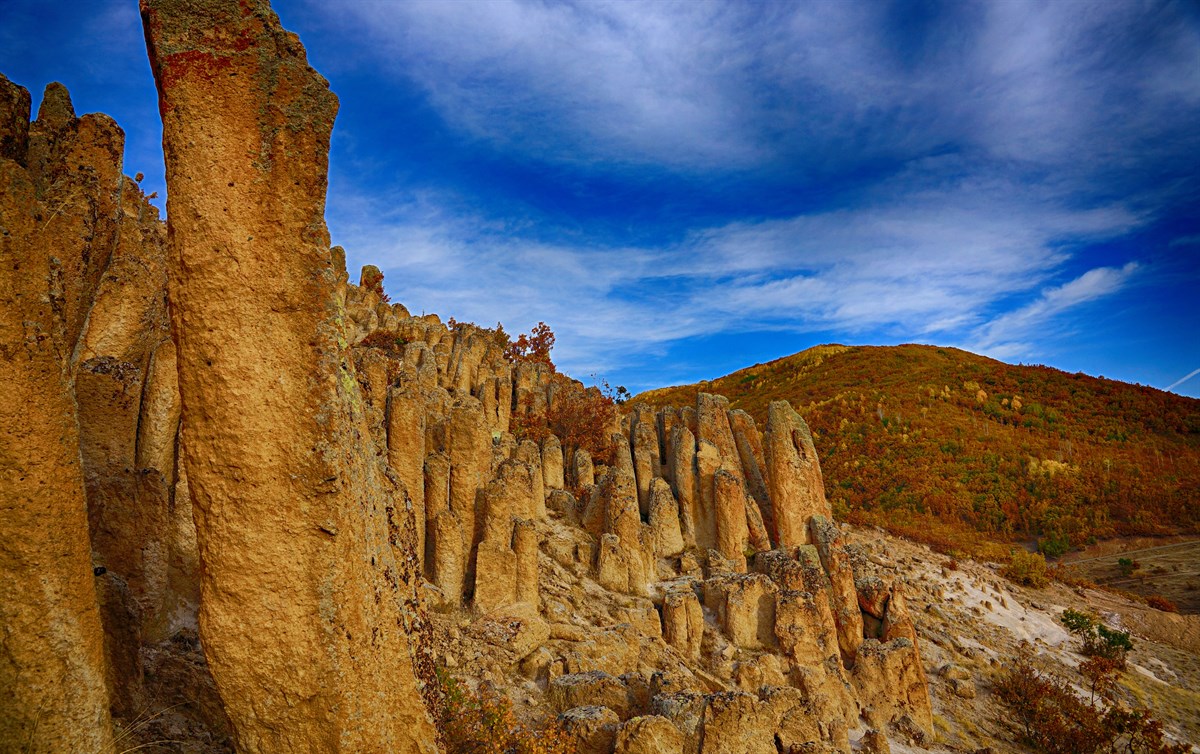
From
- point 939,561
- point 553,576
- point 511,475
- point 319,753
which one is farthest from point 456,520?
point 939,561

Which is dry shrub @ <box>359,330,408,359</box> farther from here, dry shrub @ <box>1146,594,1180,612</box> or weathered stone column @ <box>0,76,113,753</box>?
dry shrub @ <box>1146,594,1180,612</box>

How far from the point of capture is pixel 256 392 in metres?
3.89

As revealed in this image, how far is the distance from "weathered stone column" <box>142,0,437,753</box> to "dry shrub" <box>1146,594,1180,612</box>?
98.2ft

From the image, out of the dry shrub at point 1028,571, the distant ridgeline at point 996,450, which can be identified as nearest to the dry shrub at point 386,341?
the distant ridgeline at point 996,450

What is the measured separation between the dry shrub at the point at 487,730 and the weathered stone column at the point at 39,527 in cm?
302

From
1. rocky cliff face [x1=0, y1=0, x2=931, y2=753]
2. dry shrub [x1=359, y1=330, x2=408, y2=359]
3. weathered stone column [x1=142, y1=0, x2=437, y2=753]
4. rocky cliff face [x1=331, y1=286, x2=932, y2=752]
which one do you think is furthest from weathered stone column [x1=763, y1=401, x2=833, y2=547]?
weathered stone column [x1=142, y1=0, x2=437, y2=753]

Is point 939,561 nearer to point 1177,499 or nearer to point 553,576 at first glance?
point 1177,499

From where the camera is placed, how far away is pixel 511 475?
12.6m

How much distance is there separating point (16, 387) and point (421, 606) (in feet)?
10.2

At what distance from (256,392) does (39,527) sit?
1483 mm

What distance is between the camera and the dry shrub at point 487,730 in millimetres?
6301

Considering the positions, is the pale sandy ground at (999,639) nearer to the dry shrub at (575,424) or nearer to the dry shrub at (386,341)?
the dry shrub at (575,424)

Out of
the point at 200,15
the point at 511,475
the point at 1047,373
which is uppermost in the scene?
the point at 1047,373

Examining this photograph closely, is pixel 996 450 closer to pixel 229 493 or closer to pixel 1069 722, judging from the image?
pixel 1069 722
